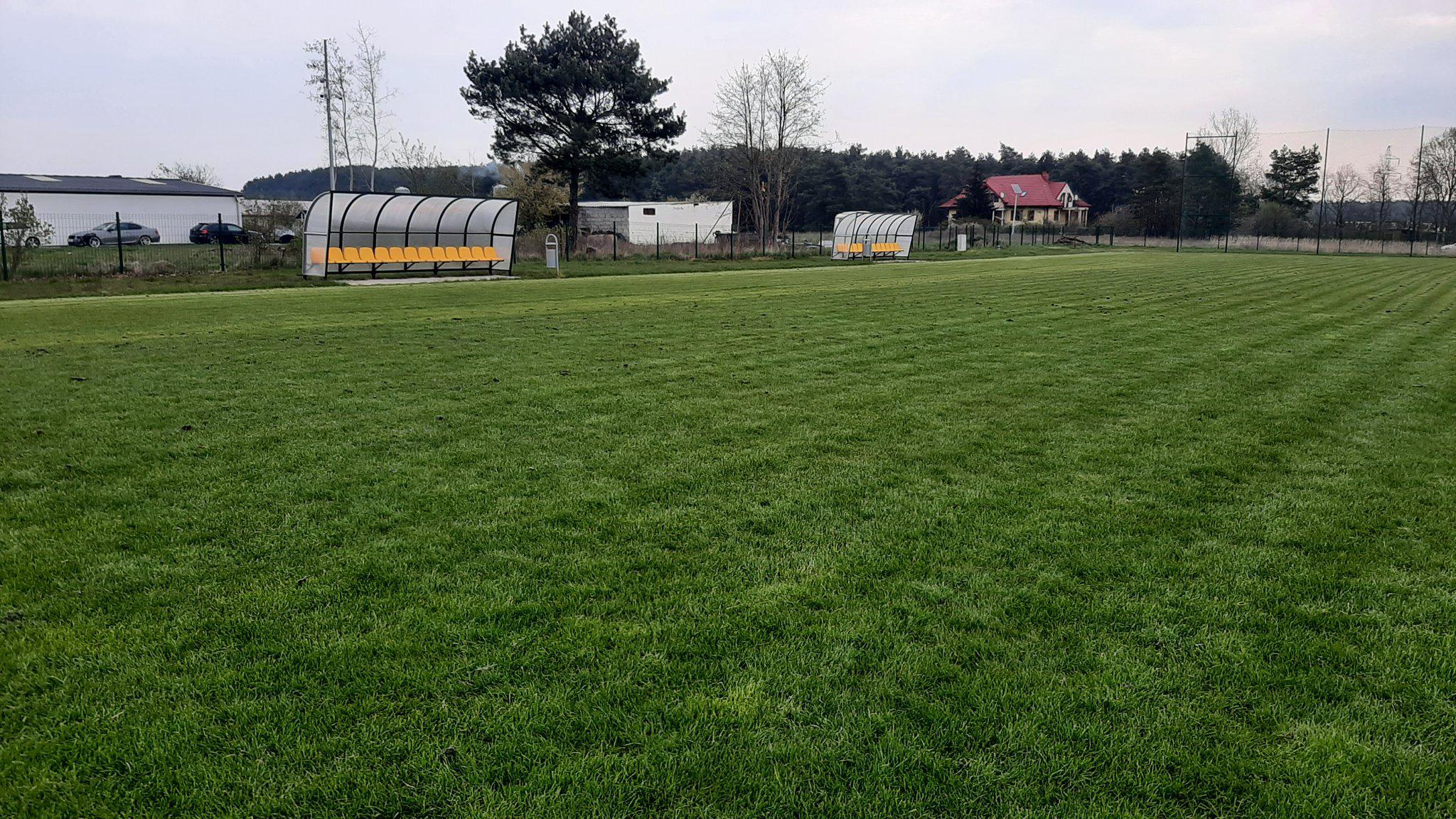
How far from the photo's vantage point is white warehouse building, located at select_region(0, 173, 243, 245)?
42.7m

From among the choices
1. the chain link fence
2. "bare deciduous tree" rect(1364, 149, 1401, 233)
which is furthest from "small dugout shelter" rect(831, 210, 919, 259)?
"bare deciduous tree" rect(1364, 149, 1401, 233)

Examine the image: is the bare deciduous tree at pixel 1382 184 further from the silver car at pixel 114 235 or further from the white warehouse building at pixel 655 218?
the silver car at pixel 114 235

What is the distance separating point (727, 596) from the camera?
10.6 ft

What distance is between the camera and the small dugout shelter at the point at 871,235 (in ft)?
122

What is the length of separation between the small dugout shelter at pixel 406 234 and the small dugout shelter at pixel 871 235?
1696 centimetres

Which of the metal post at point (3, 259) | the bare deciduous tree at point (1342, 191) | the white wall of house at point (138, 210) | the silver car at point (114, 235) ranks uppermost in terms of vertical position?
the bare deciduous tree at point (1342, 191)

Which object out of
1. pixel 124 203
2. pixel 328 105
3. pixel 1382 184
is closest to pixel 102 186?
pixel 124 203

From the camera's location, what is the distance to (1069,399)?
6844 millimetres

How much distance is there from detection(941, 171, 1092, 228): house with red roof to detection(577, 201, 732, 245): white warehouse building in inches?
1307

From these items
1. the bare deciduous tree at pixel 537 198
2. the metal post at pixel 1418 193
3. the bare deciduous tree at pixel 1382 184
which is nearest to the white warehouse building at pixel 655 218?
the bare deciduous tree at pixel 537 198

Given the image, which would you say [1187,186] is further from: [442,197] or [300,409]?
[300,409]

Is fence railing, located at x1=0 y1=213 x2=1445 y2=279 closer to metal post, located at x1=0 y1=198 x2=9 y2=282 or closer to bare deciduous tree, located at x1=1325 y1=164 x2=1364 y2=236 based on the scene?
metal post, located at x1=0 y1=198 x2=9 y2=282

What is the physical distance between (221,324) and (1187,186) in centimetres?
5097

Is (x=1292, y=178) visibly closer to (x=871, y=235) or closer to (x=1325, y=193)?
(x=1325, y=193)
